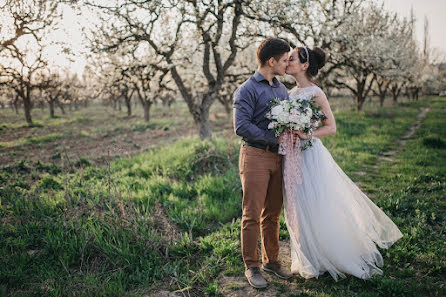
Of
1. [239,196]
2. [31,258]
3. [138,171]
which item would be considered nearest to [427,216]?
[239,196]

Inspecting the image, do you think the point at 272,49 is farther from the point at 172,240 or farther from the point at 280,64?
the point at 172,240

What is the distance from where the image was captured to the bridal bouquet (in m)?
2.74

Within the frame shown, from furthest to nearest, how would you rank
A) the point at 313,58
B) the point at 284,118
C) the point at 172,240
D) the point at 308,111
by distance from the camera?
the point at 172,240 < the point at 313,58 < the point at 308,111 < the point at 284,118

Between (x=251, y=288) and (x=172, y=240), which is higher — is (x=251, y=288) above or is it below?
below

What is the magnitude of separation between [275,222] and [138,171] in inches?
194

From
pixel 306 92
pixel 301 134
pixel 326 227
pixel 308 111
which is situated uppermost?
pixel 306 92

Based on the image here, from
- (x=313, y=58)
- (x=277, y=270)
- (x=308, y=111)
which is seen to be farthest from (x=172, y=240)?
(x=313, y=58)

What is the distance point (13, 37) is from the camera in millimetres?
6984

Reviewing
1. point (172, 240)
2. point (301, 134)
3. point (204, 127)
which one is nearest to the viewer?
point (301, 134)

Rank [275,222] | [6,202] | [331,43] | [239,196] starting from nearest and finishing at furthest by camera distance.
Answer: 1. [275,222]
2. [6,202]
3. [239,196]
4. [331,43]

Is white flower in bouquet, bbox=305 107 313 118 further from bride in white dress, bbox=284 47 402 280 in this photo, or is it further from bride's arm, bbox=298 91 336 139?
bride's arm, bbox=298 91 336 139

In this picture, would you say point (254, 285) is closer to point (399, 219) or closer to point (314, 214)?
point (314, 214)

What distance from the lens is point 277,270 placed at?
3.17 m

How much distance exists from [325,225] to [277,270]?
0.78 metres
